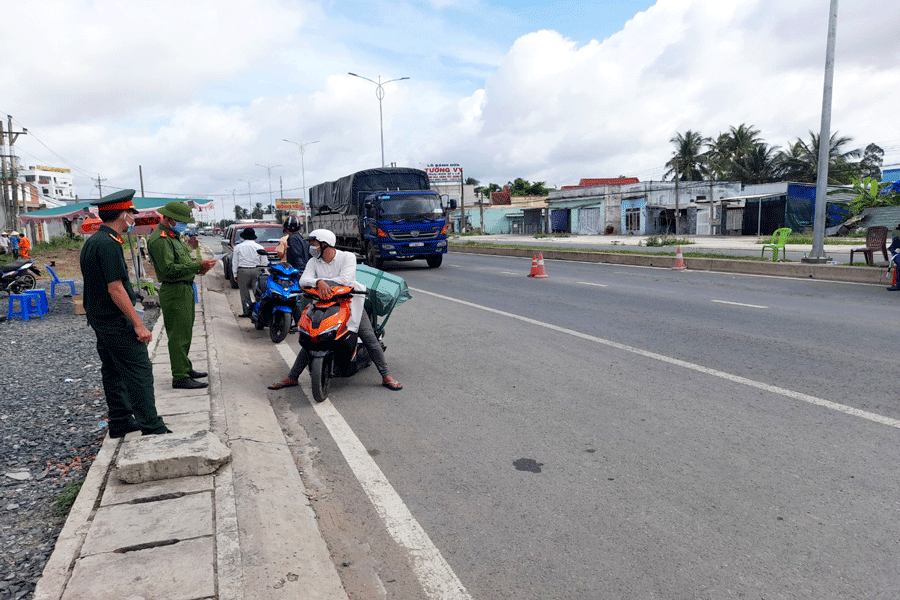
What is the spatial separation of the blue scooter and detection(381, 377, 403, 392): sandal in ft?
9.74

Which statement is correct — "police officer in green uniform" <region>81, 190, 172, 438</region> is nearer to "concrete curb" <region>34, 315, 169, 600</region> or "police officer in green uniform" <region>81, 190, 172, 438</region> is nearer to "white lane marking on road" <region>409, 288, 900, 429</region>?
"concrete curb" <region>34, 315, 169, 600</region>

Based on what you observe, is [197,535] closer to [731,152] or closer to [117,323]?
[117,323]

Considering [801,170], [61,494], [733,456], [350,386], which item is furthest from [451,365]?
[801,170]

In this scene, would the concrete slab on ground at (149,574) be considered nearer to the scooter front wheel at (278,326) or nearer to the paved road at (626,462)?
the paved road at (626,462)

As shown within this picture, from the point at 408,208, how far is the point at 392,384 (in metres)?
15.0

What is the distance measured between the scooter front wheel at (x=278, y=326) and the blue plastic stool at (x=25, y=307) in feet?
17.1

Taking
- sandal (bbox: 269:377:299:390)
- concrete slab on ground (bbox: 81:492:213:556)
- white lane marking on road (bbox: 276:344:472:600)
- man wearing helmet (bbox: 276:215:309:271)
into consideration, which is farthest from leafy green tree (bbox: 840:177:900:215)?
concrete slab on ground (bbox: 81:492:213:556)

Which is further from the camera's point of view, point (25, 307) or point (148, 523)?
point (25, 307)

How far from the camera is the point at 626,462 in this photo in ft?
13.8

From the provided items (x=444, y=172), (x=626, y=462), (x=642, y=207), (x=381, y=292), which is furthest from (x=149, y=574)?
(x=444, y=172)

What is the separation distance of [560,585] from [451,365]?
4.30 meters

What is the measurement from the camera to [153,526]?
3205mm

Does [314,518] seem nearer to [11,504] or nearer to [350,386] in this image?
[11,504]

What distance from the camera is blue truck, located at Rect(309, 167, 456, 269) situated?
20531 millimetres
